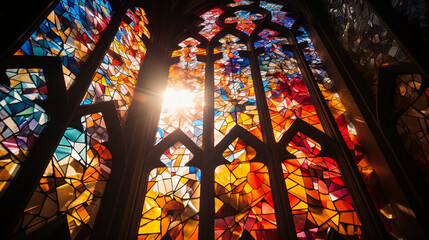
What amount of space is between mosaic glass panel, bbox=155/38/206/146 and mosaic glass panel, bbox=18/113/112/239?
2.53 feet

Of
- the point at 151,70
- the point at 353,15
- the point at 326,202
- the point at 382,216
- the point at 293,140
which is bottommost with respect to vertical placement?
the point at 382,216

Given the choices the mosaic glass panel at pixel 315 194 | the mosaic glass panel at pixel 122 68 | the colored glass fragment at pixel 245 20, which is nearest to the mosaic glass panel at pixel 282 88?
the mosaic glass panel at pixel 315 194

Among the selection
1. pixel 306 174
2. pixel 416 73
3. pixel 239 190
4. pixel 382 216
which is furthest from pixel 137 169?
pixel 416 73

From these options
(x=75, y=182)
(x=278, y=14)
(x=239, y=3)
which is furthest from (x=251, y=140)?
(x=239, y=3)

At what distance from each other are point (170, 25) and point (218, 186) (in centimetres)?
356

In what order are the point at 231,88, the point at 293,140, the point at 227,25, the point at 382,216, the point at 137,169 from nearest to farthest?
the point at 382,216, the point at 137,169, the point at 293,140, the point at 231,88, the point at 227,25

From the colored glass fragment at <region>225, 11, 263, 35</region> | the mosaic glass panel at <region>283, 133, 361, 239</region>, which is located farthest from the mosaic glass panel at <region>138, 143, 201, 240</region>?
the colored glass fragment at <region>225, 11, 263, 35</region>

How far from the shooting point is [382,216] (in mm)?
2566

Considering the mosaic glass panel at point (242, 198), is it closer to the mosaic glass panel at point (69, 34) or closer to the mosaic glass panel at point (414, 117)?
the mosaic glass panel at point (414, 117)

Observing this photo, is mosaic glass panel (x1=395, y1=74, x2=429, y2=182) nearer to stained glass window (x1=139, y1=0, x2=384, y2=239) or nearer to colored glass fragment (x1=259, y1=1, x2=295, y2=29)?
stained glass window (x1=139, y1=0, x2=384, y2=239)

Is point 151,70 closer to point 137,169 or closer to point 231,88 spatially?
point 231,88

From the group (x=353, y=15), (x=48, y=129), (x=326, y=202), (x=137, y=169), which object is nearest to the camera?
(x=48, y=129)

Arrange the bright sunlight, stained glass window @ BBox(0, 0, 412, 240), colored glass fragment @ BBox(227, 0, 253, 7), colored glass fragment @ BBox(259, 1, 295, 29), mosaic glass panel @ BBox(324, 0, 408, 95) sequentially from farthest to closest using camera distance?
1. colored glass fragment @ BBox(227, 0, 253, 7)
2. colored glass fragment @ BBox(259, 1, 295, 29)
3. the bright sunlight
4. mosaic glass panel @ BBox(324, 0, 408, 95)
5. stained glass window @ BBox(0, 0, 412, 240)

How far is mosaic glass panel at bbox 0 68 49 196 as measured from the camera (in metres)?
1.97
